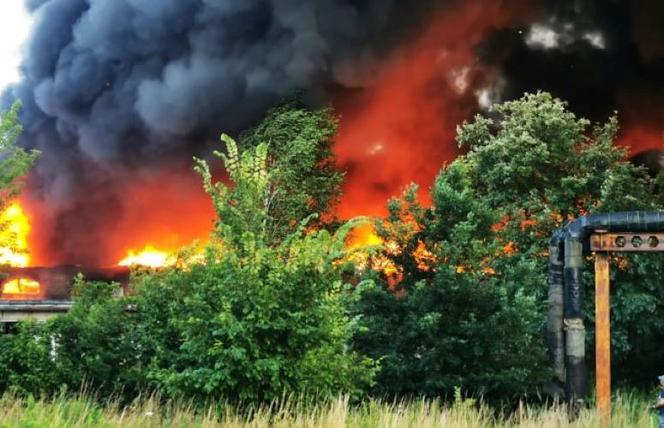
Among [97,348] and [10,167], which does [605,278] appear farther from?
[10,167]

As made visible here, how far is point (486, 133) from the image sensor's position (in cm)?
3031

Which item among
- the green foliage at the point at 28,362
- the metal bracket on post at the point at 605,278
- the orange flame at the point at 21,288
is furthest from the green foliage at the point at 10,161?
the orange flame at the point at 21,288

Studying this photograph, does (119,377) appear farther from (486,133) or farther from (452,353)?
(486,133)

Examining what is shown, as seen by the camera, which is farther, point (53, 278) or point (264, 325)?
point (53, 278)

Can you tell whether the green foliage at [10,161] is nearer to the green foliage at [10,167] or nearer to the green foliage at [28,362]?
the green foliage at [10,167]

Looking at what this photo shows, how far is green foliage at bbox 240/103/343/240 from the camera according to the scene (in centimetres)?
4175

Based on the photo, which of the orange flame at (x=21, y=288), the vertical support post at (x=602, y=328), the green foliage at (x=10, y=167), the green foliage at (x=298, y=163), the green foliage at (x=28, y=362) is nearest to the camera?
the vertical support post at (x=602, y=328)

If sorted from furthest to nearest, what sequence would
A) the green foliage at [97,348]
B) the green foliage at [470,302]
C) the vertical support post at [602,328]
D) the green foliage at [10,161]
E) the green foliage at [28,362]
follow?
the green foliage at [10,161] < the green foliage at [28,362] < the green foliage at [97,348] < the green foliage at [470,302] < the vertical support post at [602,328]

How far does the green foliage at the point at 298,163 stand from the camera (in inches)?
1644

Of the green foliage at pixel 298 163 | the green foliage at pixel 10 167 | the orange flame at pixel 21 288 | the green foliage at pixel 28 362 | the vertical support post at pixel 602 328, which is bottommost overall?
the green foliage at pixel 28 362

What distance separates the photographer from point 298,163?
43.6 metres

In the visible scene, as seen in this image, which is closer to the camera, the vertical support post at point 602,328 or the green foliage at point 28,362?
the vertical support post at point 602,328

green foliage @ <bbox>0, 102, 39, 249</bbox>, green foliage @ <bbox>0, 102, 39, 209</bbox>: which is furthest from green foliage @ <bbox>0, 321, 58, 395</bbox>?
green foliage @ <bbox>0, 102, 39, 209</bbox>

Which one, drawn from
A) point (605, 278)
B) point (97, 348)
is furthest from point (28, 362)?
point (605, 278)
